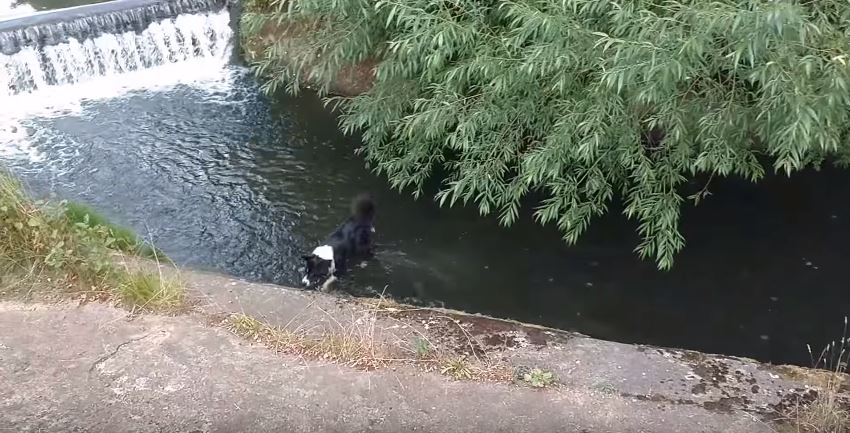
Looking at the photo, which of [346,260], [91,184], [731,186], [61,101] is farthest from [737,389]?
[61,101]

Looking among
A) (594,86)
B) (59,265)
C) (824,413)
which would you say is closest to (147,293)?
(59,265)

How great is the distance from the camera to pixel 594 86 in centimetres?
395

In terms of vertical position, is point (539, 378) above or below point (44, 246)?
below

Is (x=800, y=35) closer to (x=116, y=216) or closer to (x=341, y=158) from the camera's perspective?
(x=341, y=158)

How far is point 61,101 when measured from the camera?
28.2ft

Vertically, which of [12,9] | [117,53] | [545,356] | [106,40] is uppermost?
[12,9]

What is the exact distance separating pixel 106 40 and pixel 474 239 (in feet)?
20.1

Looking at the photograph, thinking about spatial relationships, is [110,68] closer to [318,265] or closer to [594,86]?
[318,265]

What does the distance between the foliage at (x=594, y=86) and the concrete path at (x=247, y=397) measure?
1.57 m

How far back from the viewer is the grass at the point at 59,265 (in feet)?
11.9

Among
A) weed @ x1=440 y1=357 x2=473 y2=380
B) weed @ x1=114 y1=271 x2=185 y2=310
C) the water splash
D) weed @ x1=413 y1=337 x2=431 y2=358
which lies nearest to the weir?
the water splash

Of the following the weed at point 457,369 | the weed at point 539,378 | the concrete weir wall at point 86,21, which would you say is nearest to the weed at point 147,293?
the weed at point 457,369

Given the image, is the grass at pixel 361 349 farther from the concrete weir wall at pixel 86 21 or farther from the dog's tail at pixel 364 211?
the concrete weir wall at pixel 86 21

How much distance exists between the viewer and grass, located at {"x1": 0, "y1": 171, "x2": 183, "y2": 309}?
11.9ft
